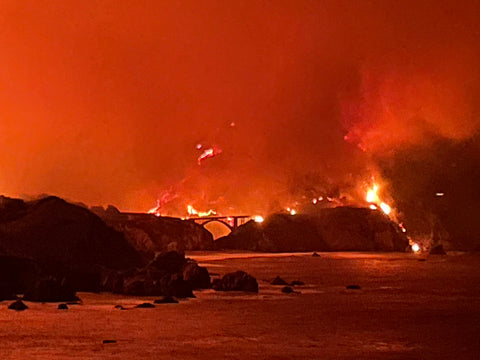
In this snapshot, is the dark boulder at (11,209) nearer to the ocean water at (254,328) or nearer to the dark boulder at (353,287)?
the ocean water at (254,328)

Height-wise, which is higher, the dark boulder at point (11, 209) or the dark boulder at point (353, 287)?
the dark boulder at point (11, 209)

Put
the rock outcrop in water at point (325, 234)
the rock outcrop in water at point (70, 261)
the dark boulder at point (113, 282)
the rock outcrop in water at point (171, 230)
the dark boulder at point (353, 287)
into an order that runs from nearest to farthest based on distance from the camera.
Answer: the rock outcrop in water at point (70, 261) < the dark boulder at point (113, 282) < the dark boulder at point (353, 287) < the rock outcrop in water at point (171, 230) < the rock outcrop in water at point (325, 234)

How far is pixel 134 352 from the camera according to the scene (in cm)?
1794

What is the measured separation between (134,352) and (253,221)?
12168 cm

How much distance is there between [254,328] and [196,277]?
14.0m

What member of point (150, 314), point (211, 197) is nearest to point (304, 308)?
point (150, 314)

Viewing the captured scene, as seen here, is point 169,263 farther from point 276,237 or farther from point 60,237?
point 276,237

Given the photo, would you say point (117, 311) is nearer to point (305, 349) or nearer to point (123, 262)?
point (305, 349)

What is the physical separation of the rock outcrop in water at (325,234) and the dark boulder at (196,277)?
87789 millimetres

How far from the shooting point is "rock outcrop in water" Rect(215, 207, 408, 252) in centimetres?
12925

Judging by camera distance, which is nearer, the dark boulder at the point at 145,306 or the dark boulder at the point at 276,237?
the dark boulder at the point at 145,306

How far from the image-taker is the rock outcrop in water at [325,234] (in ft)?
424

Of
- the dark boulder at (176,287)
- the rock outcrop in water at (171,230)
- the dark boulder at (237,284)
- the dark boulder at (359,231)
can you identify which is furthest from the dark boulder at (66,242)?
the dark boulder at (359,231)

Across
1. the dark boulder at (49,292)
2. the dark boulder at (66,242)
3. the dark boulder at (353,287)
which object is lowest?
the dark boulder at (49,292)
